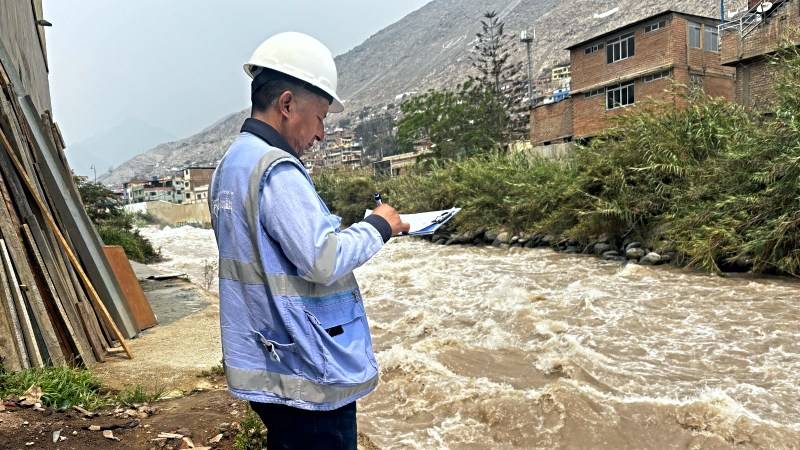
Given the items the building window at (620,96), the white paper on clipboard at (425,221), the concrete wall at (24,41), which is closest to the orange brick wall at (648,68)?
the building window at (620,96)

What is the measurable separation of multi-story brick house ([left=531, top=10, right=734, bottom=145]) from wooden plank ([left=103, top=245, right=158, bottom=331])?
64.9ft

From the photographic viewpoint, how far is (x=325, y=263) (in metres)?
1.34

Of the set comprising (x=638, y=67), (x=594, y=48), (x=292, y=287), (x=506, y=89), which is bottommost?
(x=292, y=287)

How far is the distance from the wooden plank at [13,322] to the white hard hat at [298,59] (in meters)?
2.66

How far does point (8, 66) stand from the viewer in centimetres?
466

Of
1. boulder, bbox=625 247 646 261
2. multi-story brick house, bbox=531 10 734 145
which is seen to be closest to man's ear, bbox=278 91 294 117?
boulder, bbox=625 247 646 261

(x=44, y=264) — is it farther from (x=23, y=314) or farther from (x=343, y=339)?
(x=343, y=339)

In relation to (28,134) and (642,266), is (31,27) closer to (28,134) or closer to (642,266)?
(28,134)

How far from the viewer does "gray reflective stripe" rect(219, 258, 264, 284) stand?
1.42m

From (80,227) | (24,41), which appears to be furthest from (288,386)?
(24,41)

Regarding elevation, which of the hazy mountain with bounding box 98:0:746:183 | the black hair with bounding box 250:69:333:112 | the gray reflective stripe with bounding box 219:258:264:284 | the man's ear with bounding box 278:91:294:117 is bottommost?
the gray reflective stripe with bounding box 219:258:264:284

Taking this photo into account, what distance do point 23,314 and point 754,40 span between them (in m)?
19.7

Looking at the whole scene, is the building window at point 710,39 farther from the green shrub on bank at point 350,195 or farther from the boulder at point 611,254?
the green shrub on bank at point 350,195

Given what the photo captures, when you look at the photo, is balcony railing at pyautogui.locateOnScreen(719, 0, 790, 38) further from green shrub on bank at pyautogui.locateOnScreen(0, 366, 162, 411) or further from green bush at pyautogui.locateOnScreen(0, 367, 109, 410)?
green bush at pyautogui.locateOnScreen(0, 367, 109, 410)
